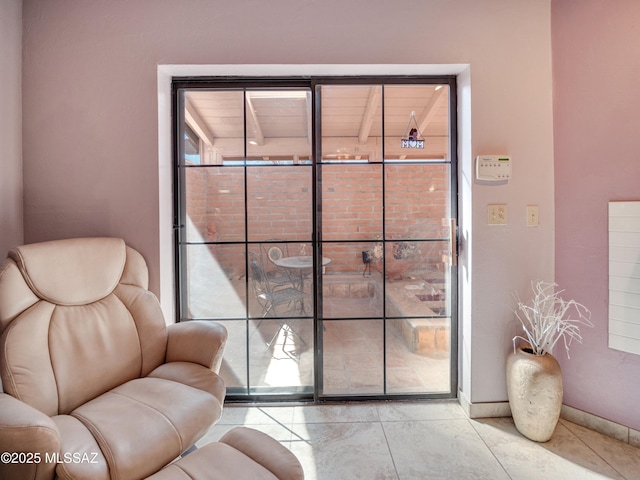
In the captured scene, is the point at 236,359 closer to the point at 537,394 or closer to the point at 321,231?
the point at 321,231

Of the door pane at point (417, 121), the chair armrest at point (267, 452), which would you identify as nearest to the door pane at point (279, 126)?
the door pane at point (417, 121)

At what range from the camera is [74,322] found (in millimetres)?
1417

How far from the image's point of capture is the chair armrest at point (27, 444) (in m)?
0.91

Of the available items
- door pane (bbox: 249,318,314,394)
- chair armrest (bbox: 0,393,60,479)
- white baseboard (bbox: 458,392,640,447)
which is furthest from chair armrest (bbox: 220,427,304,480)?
white baseboard (bbox: 458,392,640,447)

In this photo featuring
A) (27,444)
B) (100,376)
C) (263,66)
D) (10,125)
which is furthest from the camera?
(263,66)

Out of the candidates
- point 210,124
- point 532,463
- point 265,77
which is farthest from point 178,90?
point 532,463

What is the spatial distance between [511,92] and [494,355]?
1.59m

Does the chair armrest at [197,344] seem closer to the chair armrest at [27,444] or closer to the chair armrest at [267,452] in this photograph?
the chair armrest at [267,452]

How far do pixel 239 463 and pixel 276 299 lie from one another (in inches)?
43.3

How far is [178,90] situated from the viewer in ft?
6.50

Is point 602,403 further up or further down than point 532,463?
further up

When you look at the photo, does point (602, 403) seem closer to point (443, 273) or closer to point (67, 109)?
point (443, 273)

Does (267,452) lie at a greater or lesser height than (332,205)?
lesser

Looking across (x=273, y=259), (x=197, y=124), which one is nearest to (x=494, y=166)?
(x=273, y=259)
